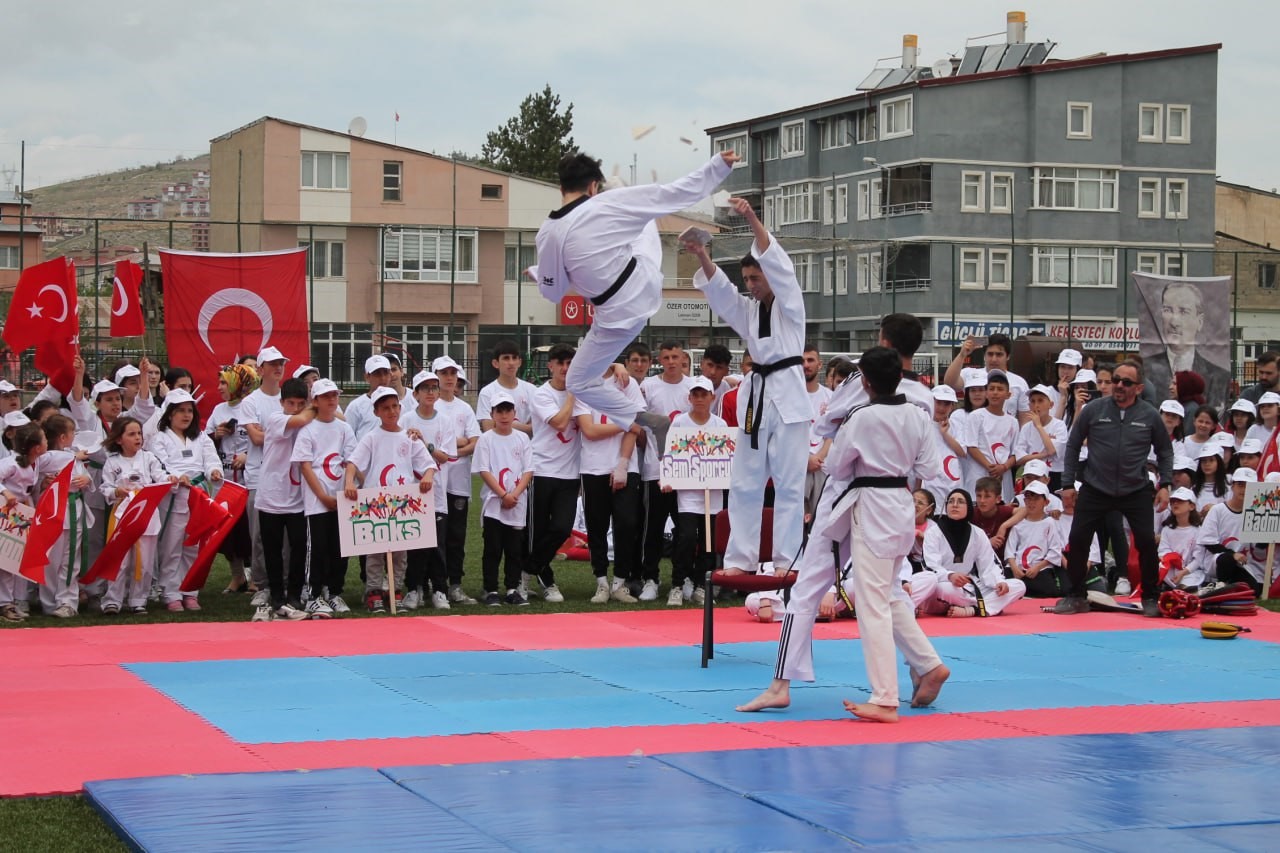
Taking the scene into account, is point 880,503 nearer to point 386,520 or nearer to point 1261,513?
point 386,520

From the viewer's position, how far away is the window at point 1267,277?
43.2 metres

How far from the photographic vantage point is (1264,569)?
12672 millimetres

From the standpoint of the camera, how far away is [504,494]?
11469 mm

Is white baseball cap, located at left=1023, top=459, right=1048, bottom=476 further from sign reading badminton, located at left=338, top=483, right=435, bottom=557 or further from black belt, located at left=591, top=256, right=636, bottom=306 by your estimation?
black belt, located at left=591, top=256, right=636, bottom=306

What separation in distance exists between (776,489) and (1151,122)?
155 ft

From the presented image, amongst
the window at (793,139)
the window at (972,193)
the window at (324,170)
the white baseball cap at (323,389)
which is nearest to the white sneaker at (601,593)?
the white baseball cap at (323,389)

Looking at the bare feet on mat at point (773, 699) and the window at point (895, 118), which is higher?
the window at point (895, 118)

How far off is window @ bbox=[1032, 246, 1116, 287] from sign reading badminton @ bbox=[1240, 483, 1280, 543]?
32880 mm

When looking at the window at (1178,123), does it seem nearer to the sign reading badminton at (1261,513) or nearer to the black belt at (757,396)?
the sign reading badminton at (1261,513)

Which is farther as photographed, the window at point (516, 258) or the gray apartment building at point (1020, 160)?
the gray apartment building at point (1020, 160)

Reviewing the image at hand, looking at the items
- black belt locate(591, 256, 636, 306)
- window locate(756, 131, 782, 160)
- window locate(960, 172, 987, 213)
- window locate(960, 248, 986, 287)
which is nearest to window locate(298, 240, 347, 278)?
window locate(960, 248, 986, 287)

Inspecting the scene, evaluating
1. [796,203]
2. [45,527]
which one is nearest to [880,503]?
[45,527]

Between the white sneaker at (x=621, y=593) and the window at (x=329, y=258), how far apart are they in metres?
20.3

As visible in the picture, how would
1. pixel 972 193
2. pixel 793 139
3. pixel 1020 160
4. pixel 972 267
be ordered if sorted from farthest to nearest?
pixel 793 139
pixel 1020 160
pixel 972 193
pixel 972 267
